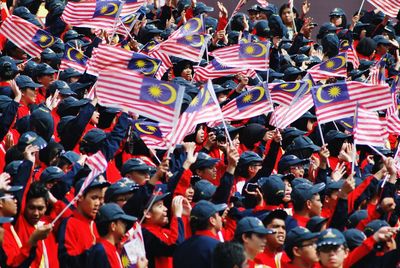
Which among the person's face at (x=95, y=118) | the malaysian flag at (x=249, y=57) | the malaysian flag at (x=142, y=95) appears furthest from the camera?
the malaysian flag at (x=249, y=57)

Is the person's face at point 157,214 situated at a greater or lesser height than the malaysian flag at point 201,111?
greater

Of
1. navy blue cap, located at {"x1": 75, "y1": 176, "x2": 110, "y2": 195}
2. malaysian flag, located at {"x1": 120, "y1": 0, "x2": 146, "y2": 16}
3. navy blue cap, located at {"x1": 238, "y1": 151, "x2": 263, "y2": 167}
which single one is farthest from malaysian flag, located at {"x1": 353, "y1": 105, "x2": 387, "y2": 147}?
malaysian flag, located at {"x1": 120, "y1": 0, "x2": 146, "y2": 16}

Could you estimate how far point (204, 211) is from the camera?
12188 millimetres

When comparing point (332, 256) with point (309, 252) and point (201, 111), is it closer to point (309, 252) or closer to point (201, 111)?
point (309, 252)

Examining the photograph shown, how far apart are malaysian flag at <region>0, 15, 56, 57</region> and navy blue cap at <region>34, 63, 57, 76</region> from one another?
827 millimetres

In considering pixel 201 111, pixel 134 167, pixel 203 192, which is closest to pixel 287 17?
pixel 201 111

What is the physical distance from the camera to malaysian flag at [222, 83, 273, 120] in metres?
17.4

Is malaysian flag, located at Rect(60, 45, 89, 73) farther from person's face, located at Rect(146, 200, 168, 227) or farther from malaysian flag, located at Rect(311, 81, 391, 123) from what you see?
person's face, located at Rect(146, 200, 168, 227)

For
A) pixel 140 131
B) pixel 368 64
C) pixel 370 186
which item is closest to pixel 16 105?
pixel 140 131

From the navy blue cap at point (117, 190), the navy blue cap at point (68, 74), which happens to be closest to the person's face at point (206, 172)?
the navy blue cap at point (117, 190)

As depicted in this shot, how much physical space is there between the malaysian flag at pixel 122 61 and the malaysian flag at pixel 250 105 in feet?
3.94

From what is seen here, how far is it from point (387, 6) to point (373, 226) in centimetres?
1102

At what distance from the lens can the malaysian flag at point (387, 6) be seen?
76.8ft

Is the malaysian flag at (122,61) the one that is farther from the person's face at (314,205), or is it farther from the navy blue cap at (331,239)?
the navy blue cap at (331,239)
